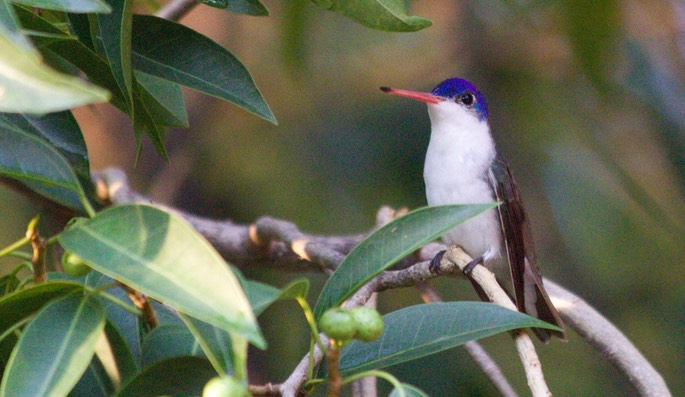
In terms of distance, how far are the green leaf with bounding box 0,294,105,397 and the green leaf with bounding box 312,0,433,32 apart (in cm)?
65

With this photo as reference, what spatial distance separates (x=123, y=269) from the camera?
A: 116cm

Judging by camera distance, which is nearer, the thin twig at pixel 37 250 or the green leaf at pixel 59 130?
the thin twig at pixel 37 250

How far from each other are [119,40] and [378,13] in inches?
17.3

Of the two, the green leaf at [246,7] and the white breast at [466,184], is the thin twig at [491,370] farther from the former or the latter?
the green leaf at [246,7]

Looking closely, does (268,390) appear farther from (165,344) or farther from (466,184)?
(466,184)

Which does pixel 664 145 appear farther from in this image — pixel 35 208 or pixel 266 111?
pixel 266 111

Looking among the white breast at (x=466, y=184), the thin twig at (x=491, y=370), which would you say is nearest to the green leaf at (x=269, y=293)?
the thin twig at (x=491, y=370)

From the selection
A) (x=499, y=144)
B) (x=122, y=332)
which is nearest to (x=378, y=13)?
(x=122, y=332)

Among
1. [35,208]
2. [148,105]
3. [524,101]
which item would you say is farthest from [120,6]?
[524,101]

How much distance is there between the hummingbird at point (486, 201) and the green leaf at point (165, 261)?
1.82m

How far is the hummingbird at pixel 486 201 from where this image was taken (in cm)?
306

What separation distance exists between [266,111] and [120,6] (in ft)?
1.04

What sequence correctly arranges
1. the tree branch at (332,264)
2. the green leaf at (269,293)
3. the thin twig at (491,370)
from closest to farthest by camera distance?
the green leaf at (269,293)
the tree branch at (332,264)
the thin twig at (491,370)

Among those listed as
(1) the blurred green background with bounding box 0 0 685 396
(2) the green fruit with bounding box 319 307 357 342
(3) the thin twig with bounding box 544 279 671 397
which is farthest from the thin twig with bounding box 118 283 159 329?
(1) the blurred green background with bounding box 0 0 685 396
